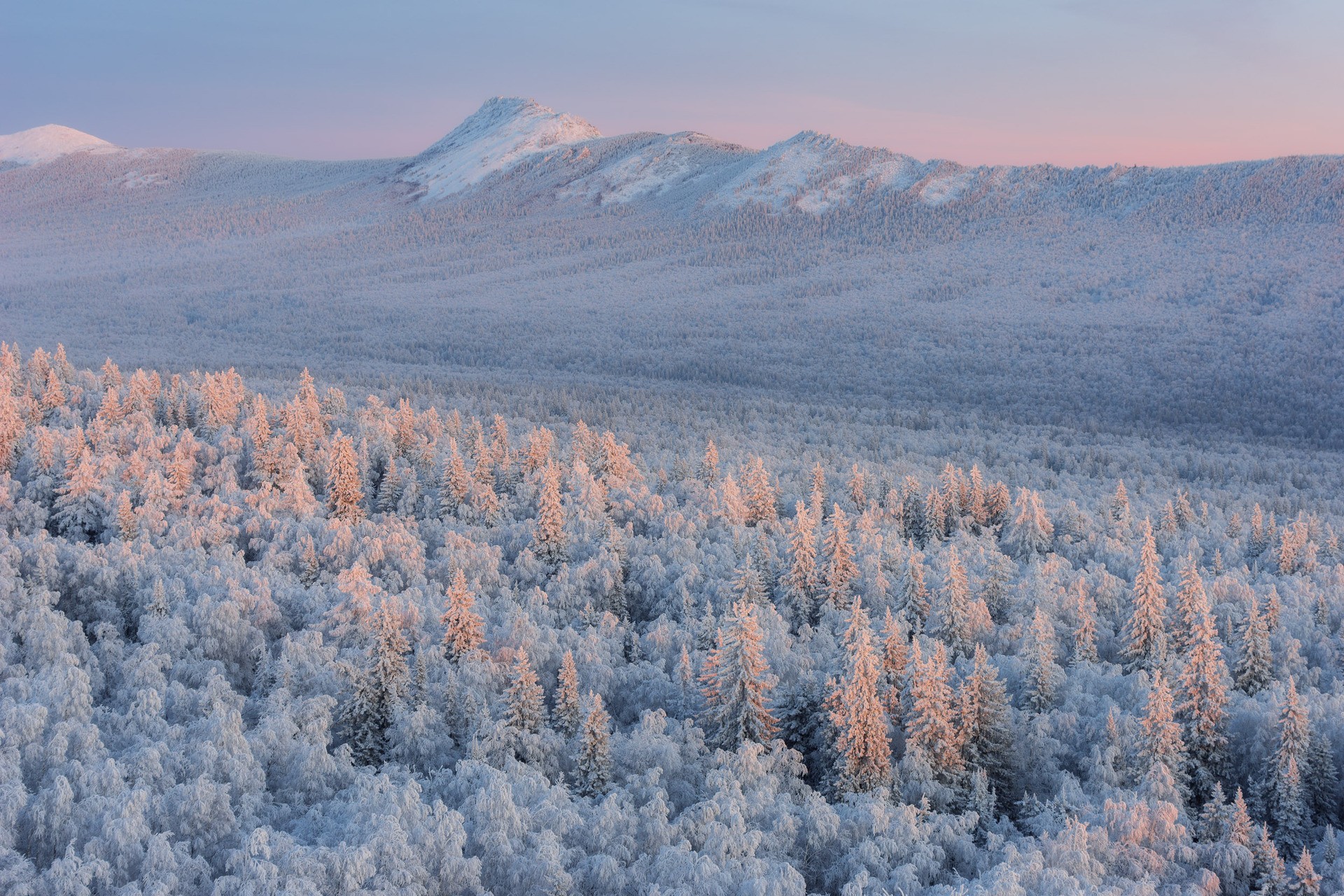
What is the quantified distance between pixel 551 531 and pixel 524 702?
16.1m

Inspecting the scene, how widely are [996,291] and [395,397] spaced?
327 ft

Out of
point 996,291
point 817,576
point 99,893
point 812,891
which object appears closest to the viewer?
point 99,893

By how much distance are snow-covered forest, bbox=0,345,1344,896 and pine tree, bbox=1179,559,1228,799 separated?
0.09 meters

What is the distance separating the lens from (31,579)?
31.3m

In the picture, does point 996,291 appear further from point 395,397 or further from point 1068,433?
point 395,397

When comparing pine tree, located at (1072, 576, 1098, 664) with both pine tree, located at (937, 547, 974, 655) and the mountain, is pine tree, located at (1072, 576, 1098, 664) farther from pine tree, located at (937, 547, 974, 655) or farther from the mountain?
the mountain

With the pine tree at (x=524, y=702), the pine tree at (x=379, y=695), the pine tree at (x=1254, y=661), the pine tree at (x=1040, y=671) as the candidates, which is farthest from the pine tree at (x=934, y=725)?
the pine tree at (x=379, y=695)

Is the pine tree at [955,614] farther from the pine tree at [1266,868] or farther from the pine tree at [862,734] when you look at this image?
the pine tree at [1266,868]

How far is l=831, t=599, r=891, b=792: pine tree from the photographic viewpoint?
2275cm

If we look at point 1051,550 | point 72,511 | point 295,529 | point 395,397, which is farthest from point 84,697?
point 395,397

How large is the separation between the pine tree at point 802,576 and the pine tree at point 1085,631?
900 cm

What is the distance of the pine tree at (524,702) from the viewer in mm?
23531

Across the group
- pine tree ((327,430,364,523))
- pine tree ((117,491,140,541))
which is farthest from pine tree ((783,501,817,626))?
pine tree ((117,491,140,541))

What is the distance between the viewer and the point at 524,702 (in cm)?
2362
